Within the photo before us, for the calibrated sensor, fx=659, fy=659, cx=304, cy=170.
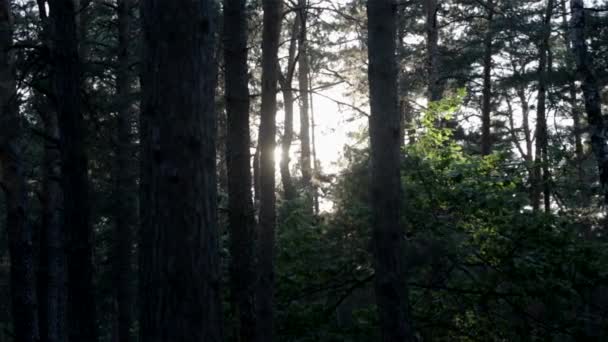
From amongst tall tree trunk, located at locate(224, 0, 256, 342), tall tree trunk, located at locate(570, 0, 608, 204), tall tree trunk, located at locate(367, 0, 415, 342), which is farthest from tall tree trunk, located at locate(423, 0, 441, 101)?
tall tree trunk, located at locate(367, 0, 415, 342)

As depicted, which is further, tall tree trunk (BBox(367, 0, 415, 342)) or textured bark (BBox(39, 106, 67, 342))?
textured bark (BBox(39, 106, 67, 342))

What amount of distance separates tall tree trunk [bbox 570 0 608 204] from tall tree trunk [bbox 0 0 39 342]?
12.9 m

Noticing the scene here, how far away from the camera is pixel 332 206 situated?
10.4 meters

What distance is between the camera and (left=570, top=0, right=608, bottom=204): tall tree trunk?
1554cm

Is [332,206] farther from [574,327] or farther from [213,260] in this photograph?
[213,260]

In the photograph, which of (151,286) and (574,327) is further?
(574,327)

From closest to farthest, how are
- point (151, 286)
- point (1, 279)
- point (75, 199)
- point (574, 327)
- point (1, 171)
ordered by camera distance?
point (151, 286) < point (574, 327) < point (75, 199) < point (1, 171) < point (1, 279)

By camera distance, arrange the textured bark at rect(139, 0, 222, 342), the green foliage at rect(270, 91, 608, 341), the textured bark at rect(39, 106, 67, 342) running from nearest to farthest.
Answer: the textured bark at rect(139, 0, 222, 342) < the green foliage at rect(270, 91, 608, 341) < the textured bark at rect(39, 106, 67, 342)

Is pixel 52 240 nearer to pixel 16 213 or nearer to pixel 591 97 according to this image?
pixel 16 213

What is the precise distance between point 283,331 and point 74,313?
10.5 feet

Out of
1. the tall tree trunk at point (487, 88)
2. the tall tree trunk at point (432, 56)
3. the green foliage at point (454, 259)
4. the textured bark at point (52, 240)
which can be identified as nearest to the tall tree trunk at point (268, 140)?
the green foliage at point (454, 259)

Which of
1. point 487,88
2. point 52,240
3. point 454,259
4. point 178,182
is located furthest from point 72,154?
point 487,88

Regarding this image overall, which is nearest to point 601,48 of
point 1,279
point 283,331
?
point 283,331

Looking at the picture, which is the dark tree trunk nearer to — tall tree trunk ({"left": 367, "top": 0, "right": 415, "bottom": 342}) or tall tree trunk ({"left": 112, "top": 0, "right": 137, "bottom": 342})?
tall tree trunk ({"left": 367, "top": 0, "right": 415, "bottom": 342})
